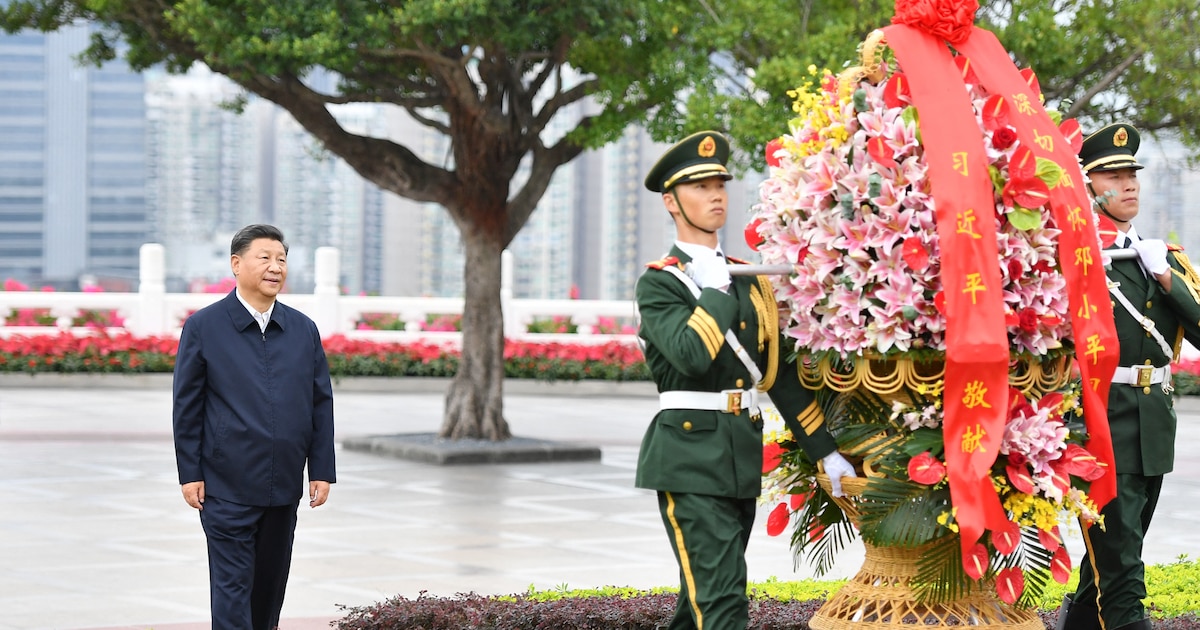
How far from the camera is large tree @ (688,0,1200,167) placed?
30.6 ft

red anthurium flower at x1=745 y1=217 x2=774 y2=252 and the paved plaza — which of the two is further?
the paved plaza

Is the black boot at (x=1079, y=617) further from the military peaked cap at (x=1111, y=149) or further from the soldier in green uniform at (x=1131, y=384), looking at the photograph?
the military peaked cap at (x=1111, y=149)

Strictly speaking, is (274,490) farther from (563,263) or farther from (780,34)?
(563,263)

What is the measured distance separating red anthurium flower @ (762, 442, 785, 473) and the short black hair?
1682mm

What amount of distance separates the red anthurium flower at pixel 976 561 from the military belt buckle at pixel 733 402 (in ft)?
2.52

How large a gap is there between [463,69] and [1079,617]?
6.69 meters

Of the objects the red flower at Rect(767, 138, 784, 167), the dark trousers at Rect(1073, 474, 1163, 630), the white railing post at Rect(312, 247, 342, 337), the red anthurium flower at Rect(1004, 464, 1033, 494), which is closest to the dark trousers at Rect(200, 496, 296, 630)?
the red flower at Rect(767, 138, 784, 167)

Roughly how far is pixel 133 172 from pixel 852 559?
4496 inches

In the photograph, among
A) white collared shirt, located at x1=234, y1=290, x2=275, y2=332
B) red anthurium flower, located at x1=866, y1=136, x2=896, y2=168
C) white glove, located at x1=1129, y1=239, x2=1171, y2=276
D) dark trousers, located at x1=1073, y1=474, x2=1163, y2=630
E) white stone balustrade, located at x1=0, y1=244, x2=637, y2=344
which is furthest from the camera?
white stone balustrade, located at x1=0, y1=244, x2=637, y2=344

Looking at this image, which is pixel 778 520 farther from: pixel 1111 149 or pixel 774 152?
pixel 1111 149

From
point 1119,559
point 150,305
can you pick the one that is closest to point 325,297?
point 150,305

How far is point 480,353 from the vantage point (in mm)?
11641

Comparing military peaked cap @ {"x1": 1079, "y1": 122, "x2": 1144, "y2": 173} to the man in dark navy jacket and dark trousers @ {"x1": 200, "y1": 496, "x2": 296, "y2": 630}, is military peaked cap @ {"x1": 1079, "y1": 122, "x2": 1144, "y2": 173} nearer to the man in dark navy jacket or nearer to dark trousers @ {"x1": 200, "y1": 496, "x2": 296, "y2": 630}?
the man in dark navy jacket

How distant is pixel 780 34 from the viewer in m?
9.90
